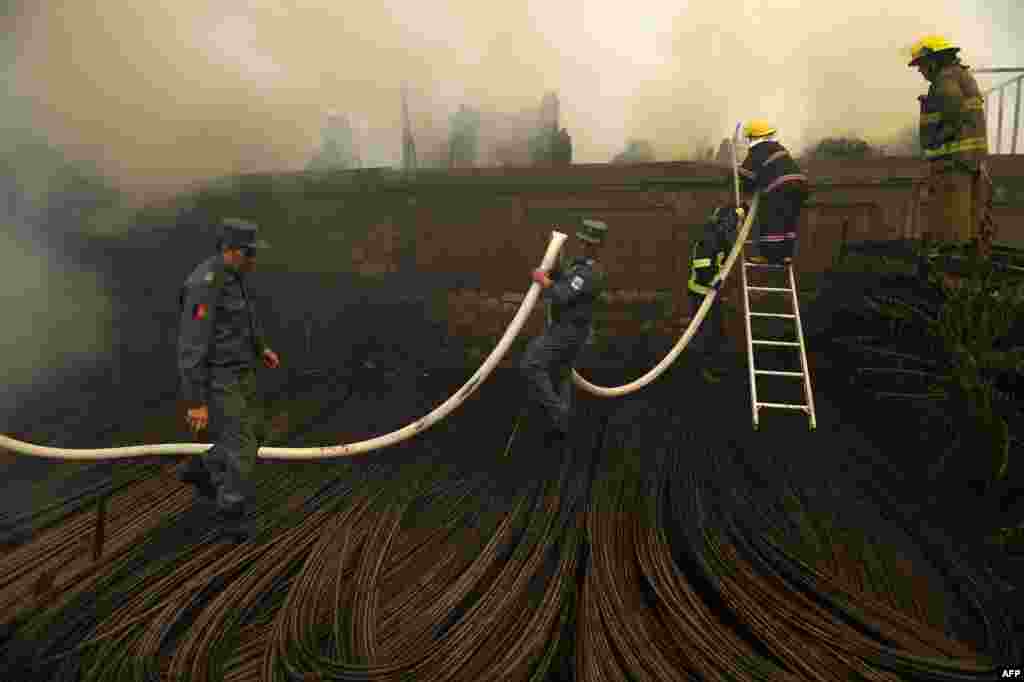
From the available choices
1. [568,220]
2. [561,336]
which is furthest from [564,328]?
[568,220]

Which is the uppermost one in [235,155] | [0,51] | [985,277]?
[0,51]

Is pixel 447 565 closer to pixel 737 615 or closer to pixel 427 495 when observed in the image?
pixel 427 495

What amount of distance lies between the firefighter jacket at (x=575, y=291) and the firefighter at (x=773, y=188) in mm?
2224

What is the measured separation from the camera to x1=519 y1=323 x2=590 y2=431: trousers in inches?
175

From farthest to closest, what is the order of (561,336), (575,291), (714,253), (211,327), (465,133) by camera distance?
(465,133)
(714,253)
(561,336)
(575,291)
(211,327)

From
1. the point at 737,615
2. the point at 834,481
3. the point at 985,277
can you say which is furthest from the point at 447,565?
the point at 985,277

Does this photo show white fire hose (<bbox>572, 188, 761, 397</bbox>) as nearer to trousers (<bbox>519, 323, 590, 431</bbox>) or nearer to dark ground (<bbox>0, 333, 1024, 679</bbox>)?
dark ground (<bbox>0, 333, 1024, 679</bbox>)

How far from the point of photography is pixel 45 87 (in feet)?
17.3

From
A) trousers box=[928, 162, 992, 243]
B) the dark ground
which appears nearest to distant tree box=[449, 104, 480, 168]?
the dark ground

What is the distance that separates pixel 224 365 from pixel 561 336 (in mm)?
2341

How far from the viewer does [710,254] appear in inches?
223

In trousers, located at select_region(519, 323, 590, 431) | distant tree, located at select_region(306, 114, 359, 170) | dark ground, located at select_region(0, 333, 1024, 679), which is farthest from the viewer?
distant tree, located at select_region(306, 114, 359, 170)

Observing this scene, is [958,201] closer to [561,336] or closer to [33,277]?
[561,336]

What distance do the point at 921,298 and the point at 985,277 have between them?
0.80 metres
